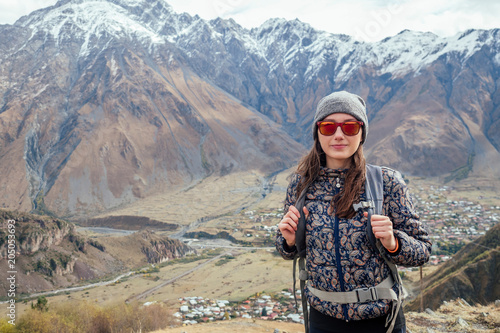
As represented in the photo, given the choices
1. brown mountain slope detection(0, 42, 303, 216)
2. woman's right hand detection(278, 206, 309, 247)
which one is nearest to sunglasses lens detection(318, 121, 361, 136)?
woman's right hand detection(278, 206, 309, 247)

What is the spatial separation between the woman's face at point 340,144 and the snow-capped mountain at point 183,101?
8454 cm

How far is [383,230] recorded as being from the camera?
2.28m

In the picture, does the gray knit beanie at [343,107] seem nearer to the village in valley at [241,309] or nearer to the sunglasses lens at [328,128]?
the sunglasses lens at [328,128]

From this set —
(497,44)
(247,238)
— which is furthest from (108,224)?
(497,44)

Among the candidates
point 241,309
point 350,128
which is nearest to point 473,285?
A: point 241,309

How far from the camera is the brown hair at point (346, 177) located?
2.49 m

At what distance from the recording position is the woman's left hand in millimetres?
2273

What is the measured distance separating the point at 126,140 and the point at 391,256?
105 meters

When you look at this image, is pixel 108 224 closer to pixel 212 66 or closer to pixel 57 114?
pixel 57 114

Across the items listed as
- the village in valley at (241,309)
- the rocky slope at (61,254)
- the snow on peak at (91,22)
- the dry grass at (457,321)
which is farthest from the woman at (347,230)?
the snow on peak at (91,22)

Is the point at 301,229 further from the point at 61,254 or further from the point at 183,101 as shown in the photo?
the point at 183,101

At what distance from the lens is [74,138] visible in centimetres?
9900

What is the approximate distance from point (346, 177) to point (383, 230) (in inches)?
19.1

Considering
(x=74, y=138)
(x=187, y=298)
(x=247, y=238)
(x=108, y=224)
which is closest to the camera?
(x=187, y=298)
